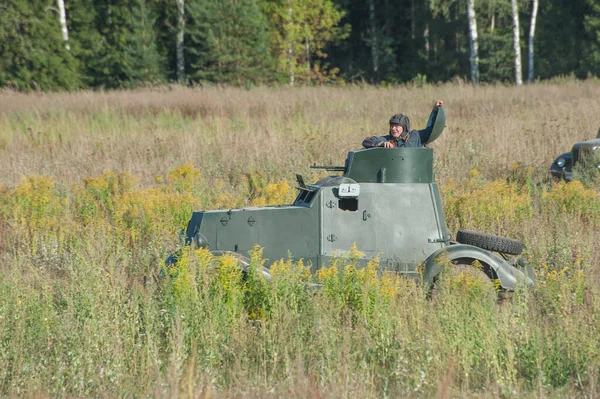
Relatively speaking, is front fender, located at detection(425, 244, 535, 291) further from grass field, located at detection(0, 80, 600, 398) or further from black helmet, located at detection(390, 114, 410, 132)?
black helmet, located at detection(390, 114, 410, 132)

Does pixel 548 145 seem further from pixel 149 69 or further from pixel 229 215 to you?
pixel 149 69

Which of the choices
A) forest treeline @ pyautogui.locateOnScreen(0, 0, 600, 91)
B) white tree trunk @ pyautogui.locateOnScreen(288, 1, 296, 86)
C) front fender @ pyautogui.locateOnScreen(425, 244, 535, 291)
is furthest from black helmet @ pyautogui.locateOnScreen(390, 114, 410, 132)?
white tree trunk @ pyautogui.locateOnScreen(288, 1, 296, 86)

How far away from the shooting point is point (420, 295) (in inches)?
218

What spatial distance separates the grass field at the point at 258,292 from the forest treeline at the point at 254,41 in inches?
580

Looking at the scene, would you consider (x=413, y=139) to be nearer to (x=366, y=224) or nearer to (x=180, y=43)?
(x=366, y=224)

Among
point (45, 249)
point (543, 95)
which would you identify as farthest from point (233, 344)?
point (543, 95)

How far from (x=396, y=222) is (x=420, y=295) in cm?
106

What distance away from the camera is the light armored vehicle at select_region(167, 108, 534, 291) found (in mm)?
6340

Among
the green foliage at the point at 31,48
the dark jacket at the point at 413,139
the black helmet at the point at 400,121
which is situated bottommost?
the dark jacket at the point at 413,139

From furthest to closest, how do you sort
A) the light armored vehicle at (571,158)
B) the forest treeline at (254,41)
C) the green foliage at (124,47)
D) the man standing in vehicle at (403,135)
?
the green foliage at (124,47), the forest treeline at (254,41), the light armored vehicle at (571,158), the man standing in vehicle at (403,135)

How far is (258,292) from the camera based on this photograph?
5719 mm

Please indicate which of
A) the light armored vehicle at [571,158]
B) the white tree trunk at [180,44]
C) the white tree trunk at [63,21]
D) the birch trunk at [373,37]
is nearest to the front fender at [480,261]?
the light armored vehicle at [571,158]

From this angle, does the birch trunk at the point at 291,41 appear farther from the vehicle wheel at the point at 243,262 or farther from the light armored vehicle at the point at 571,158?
the vehicle wheel at the point at 243,262

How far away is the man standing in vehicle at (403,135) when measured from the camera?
23.3ft
